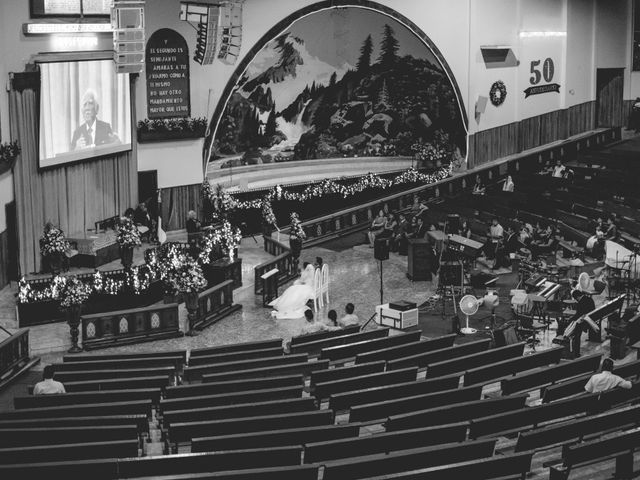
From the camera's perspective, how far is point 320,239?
25641 millimetres

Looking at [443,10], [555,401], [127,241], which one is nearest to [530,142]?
[443,10]

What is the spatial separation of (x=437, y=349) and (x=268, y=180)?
1380cm

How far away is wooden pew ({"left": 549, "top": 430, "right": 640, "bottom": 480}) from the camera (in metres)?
9.88

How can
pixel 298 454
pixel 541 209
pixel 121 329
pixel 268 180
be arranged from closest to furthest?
pixel 298 454, pixel 121 329, pixel 541 209, pixel 268 180

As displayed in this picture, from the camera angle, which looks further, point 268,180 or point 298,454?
point 268,180

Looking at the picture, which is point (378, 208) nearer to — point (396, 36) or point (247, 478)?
point (396, 36)

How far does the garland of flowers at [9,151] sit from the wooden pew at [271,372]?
792cm

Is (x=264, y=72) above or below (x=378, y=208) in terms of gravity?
above

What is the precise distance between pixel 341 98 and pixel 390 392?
58.2ft

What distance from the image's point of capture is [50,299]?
59.2ft

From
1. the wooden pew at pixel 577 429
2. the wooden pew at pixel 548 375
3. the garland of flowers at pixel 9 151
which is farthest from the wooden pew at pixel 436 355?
the garland of flowers at pixel 9 151

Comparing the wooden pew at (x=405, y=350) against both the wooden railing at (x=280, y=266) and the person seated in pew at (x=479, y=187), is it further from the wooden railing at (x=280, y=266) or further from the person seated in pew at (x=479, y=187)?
the person seated in pew at (x=479, y=187)

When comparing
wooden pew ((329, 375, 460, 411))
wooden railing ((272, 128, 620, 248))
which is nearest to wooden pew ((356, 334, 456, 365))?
wooden pew ((329, 375, 460, 411))

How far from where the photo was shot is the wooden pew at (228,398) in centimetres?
1163
